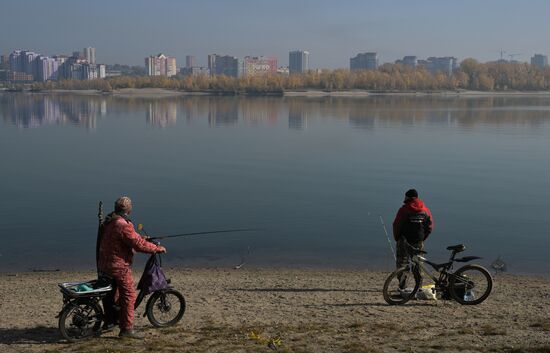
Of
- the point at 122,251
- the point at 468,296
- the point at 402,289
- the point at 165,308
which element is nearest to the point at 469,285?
the point at 468,296

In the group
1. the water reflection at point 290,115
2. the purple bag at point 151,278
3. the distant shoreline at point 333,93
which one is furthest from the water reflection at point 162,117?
the distant shoreline at point 333,93

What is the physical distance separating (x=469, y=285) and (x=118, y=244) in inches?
186

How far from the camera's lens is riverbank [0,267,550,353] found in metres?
7.05

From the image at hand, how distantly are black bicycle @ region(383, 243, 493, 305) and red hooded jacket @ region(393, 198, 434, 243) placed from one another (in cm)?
18

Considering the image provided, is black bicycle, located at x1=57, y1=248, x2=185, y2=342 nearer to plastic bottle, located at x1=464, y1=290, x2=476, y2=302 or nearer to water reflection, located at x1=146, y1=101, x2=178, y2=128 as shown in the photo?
plastic bottle, located at x1=464, y1=290, x2=476, y2=302

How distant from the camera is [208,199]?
22.2 metres

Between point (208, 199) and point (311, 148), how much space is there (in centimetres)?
1773

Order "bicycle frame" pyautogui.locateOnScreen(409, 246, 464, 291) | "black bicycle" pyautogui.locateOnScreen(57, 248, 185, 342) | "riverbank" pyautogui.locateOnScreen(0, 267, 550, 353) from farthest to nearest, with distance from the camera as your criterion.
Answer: "bicycle frame" pyautogui.locateOnScreen(409, 246, 464, 291) → "black bicycle" pyautogui.locateOnScreen(57, 248, 185, 342) → "riverbank" pyautogui.locateOnScreen(0, 267, 550, 353)

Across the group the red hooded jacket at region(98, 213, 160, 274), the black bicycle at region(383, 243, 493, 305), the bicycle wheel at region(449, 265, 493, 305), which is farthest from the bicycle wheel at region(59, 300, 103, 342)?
the bicycle wheel at region(449, 265, 493, 305)

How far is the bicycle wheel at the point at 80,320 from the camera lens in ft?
23.6

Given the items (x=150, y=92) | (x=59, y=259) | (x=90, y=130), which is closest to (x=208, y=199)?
(x=59, y=259)

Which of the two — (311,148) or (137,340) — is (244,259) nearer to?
(137,340)

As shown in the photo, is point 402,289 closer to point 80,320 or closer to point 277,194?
point 80,320

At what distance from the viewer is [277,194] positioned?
23.1 meters
